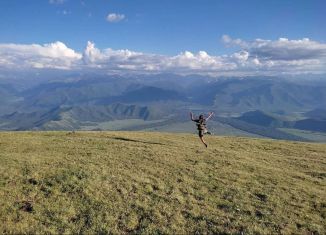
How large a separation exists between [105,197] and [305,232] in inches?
494

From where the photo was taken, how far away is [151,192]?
986 inches

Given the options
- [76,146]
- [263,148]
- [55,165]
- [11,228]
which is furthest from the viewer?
[263,148]

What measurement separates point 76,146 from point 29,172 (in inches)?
432

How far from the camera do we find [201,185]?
27078 millimetres

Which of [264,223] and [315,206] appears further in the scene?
[315,206]

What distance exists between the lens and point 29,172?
27.0 metres

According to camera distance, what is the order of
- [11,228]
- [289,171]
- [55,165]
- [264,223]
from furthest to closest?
[289,171] < [55,165] < [264,223] < [11,228]

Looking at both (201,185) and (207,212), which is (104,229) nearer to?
(207,212)

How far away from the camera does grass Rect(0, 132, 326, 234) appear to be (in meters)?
20.5

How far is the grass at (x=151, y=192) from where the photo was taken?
2047cm

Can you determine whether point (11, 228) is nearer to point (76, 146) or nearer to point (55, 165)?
point (55, 165)

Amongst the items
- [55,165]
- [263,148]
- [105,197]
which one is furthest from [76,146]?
[263,148]

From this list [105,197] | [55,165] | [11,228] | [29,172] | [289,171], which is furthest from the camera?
[289,171]

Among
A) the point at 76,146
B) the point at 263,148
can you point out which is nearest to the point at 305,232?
the point at 76,146
